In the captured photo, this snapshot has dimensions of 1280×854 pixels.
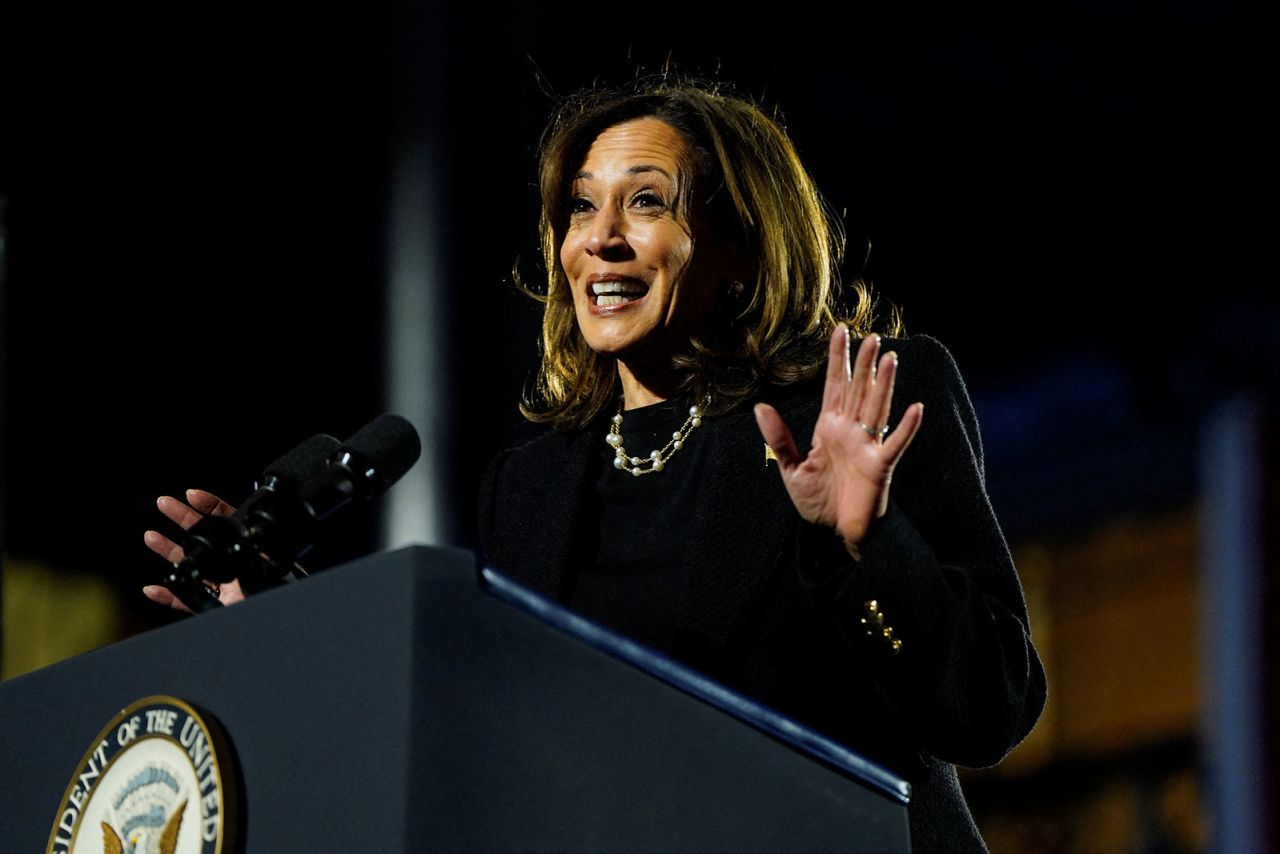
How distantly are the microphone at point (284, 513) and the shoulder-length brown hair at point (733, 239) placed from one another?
17.4 inches

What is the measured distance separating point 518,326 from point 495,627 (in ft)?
9.17

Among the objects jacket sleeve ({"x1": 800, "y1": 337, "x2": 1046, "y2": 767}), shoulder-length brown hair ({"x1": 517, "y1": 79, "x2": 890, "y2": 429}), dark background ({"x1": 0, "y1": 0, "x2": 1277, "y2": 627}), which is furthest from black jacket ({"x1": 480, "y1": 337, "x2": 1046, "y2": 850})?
dark background ({"x1": 0, "y1": 0, "x2": 1277, "y2": 627})

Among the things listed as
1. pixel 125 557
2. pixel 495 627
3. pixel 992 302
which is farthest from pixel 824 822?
pixel 125 557

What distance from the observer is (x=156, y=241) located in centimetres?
505

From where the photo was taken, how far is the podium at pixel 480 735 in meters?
0.82

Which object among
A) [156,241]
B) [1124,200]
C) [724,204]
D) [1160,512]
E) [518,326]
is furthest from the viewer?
[1160,512]

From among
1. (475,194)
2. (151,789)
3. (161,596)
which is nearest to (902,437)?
(151,789)

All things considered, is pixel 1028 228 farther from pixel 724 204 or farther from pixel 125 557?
pixel 125 557

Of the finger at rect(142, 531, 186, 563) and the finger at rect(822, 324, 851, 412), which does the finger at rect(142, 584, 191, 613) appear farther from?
the finger at rect(822, 324, 851, 412)

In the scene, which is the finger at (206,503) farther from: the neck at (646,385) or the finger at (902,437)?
the finger at (902,437)

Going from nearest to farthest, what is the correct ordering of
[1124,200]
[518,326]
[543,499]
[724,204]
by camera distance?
[543,499]
[724,204]
[518,326]
[1124,200]

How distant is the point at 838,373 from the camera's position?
1.11 meters

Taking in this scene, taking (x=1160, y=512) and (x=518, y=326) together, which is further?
(x=1160, y=512)

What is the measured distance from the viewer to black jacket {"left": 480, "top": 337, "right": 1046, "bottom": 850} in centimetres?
112
